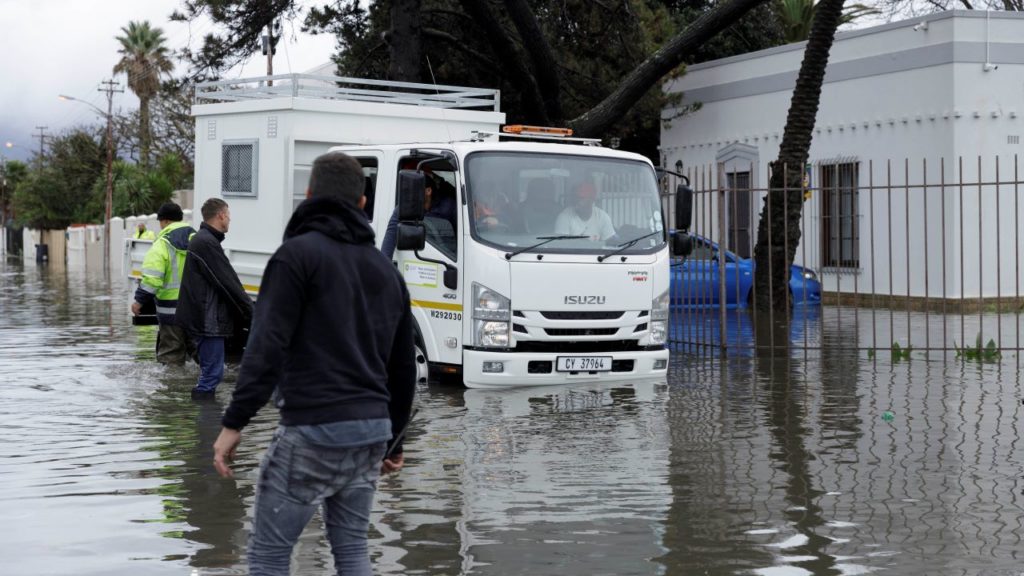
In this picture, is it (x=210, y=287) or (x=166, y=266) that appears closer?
(x=210, y=287)

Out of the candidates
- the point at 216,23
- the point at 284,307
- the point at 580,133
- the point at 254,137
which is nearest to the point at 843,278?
the point at 580,133

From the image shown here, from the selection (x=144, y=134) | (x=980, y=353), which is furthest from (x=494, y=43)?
(x=144, y=134)

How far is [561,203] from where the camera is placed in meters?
12.0

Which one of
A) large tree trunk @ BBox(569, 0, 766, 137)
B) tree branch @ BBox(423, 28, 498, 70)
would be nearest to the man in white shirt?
large tree trunk @ BBox(569, 0, 766, 137)

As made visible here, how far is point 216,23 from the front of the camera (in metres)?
25.7

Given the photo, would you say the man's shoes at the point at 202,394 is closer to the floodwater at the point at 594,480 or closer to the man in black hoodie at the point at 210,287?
the floodwater at the point at 594,480

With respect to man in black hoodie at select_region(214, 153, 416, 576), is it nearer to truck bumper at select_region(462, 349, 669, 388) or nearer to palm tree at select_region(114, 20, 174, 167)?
truck bumper at select_region(462, 349, 669, 388)

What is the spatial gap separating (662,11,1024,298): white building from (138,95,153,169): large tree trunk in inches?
1635

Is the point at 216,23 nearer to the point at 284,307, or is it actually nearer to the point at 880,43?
the point at 880,43

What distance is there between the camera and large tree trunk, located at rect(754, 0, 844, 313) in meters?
20.6

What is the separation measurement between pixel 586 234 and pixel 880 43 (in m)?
14.6

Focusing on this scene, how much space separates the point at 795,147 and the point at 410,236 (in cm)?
1116

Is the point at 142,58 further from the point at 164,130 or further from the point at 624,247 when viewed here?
the point at 624,247

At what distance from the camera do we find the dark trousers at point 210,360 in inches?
456
